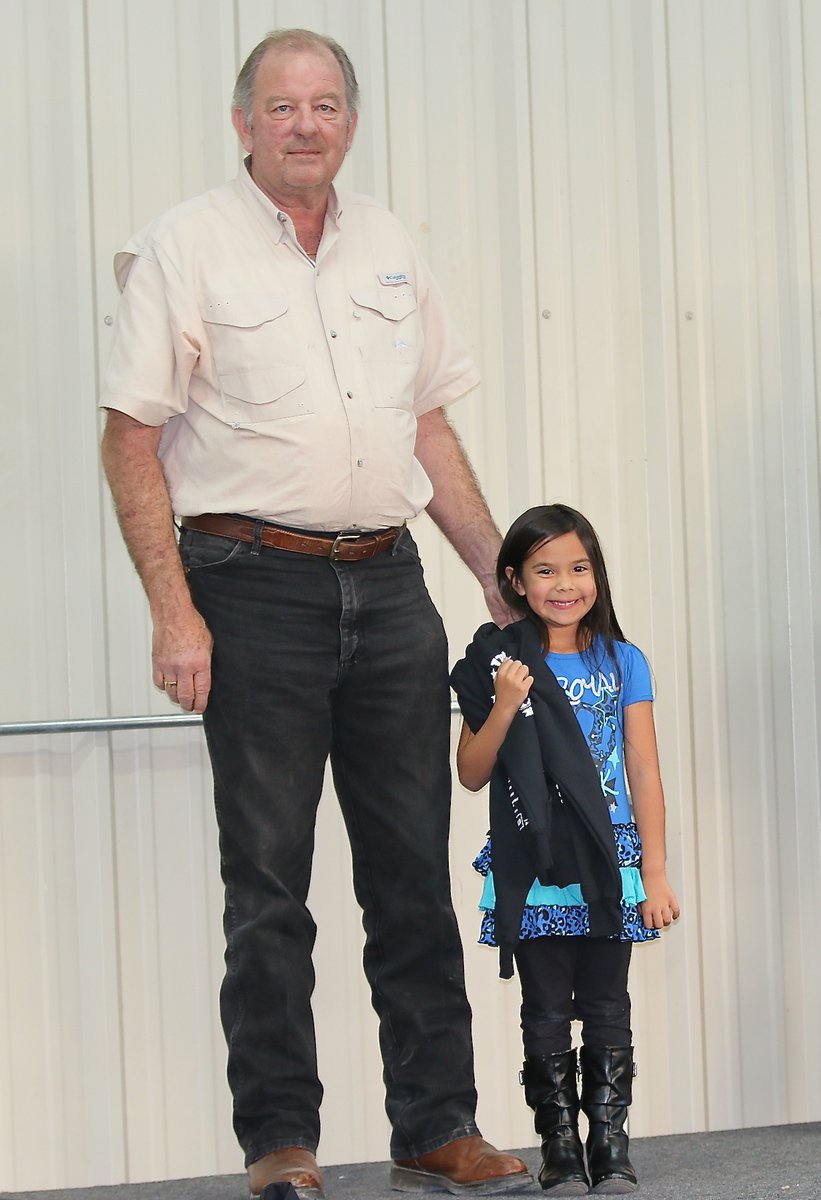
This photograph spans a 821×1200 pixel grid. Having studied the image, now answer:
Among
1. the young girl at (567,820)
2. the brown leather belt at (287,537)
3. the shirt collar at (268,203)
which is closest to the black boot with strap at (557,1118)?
the young girl at (567,820)

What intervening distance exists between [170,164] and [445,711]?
111cm

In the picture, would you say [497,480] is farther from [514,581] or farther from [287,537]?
[287,537]

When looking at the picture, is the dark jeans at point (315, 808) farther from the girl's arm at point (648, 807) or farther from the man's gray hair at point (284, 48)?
the man's gray hair at point (284, 48)

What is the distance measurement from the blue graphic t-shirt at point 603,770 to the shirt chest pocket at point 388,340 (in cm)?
43

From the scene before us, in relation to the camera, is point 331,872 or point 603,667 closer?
point 603,667

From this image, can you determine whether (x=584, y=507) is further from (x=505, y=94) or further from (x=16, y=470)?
(x=16, y=470)

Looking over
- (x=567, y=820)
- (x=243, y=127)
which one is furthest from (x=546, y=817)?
(x=243, y=127)

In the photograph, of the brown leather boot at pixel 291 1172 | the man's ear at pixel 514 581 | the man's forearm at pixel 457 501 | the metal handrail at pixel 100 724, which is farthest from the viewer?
the metal handrail at pixel 100 724

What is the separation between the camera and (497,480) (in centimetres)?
260

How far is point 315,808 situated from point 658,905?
473 millimetres

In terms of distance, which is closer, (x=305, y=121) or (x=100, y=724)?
(x=305, y=121)

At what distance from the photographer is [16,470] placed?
8.03 feet

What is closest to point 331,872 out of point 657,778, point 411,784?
point 411,784

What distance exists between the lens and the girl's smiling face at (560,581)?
1.97 m
